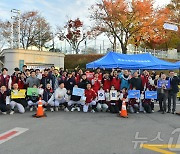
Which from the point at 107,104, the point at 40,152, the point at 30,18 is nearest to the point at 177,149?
the point at 40,152

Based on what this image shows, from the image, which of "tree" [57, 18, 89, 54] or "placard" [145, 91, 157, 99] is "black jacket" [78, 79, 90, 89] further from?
"tree" [57, 18, 89, 54]

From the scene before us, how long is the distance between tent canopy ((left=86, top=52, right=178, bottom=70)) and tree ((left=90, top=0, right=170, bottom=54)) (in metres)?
14.1

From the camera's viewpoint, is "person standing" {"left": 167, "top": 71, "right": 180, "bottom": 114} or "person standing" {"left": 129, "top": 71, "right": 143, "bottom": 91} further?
"person standing" {"left": 129, "top": 71, "right": 143, "bottom": 91}

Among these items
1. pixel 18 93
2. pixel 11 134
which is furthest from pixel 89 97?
pixel 11 134

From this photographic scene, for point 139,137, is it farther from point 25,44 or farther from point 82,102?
point 25,44

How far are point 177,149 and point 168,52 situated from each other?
39386 millimetres

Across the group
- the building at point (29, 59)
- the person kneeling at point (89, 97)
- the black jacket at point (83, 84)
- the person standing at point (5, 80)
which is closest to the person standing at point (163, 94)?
the person kneeling at point (89, 97)

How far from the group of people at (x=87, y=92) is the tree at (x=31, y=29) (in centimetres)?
3131

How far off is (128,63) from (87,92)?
6.08 m

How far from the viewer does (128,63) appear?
16.1 metres

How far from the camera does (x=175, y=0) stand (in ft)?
138

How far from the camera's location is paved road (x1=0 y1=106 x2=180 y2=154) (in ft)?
17.9

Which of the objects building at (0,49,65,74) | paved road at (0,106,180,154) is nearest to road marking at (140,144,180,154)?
paved road at (0,106,180,154)

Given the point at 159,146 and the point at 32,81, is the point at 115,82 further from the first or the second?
the point at 159,146
